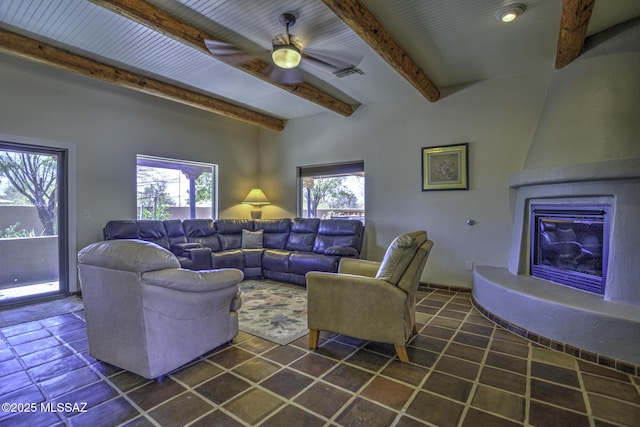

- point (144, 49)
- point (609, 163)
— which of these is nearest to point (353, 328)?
point (609, 163)

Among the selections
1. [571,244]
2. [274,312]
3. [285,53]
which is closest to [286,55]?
[285,53]

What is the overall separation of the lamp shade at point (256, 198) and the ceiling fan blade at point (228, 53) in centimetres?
329

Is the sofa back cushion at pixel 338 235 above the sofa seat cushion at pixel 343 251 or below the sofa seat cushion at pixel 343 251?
above

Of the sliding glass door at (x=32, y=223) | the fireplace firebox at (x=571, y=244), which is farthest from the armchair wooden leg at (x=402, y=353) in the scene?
the sliding glass door at (x=32, y=223)

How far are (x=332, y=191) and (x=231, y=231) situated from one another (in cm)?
196

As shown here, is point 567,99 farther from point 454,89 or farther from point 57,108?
point 57,108

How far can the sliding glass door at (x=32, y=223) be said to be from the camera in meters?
3.77

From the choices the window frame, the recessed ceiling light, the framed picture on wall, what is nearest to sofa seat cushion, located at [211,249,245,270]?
the window frame

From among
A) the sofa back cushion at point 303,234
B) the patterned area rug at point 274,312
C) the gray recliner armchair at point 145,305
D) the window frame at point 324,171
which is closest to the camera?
the gray recliner armchair at point 145,305

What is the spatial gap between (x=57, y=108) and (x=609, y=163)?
237 inches

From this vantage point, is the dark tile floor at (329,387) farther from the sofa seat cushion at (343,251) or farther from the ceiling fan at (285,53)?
the ceiling fan at (285,53)

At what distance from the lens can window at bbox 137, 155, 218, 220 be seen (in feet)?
16.7

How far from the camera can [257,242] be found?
5.46 meters

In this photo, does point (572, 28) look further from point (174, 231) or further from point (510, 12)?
point (174, 231)
